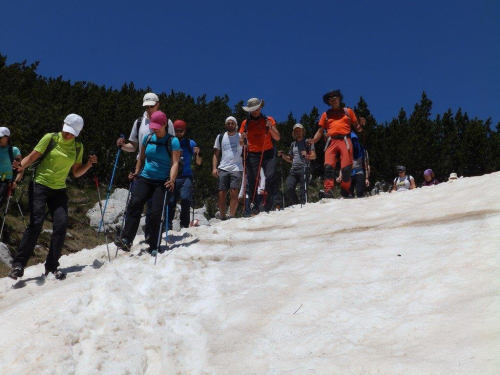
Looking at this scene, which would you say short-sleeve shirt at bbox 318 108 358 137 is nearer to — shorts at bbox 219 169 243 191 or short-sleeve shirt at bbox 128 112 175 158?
shorts at bbox 219 169 243 191

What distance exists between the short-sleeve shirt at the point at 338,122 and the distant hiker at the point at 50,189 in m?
5.06

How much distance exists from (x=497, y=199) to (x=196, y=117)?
31.2 m

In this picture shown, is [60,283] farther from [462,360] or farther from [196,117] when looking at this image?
[196,117]

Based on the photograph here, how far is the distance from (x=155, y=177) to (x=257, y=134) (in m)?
3.24

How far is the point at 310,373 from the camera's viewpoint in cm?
342

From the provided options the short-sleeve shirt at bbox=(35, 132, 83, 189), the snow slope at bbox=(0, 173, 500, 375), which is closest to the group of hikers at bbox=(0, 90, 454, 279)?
Answer: the short-sleeve shirt at bbox=(35, 132, 83, 189)

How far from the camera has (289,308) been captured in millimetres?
4547

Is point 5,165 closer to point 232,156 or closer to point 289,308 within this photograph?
point 232,156

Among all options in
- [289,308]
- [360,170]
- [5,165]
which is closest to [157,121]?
[289,308]

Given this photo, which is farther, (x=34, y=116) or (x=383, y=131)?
(x=383, y=131)

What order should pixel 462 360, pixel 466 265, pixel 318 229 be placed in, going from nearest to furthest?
pixel 462 360, pixel 466 265, pixel 318 229

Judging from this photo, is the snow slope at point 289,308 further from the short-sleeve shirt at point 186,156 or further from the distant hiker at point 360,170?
the distant hiker at point 360,170

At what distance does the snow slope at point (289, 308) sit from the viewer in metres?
3.61

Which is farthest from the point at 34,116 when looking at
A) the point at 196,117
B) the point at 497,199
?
the point at 497,199
